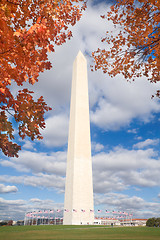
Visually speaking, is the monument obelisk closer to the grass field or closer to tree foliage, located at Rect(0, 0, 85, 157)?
the grass field

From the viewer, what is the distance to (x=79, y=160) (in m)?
25.6

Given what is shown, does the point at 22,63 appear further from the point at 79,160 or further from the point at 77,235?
the point at 79,160

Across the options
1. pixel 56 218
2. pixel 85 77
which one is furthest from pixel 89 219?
pixel 85 77

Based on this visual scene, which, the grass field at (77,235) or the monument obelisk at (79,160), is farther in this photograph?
the monument obelisk at (79,160)

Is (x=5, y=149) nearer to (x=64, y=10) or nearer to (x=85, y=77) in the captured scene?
(x=64, y=10)

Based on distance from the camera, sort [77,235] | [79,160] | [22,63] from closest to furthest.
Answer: [22,63]
[77,235]
[79,160]

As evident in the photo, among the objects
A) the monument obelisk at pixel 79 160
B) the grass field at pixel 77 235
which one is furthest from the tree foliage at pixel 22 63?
the monument obelisk at pixel 79 160

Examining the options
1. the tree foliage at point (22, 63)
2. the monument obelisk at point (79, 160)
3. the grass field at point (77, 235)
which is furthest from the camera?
the monument obelisk at point (79, 160)

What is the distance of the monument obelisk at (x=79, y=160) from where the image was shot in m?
24.0

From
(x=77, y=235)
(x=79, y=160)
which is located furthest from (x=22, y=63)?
(x=79, y=160)

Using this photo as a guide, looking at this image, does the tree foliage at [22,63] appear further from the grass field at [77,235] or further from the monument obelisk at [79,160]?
the monument obelisk at [79,160]

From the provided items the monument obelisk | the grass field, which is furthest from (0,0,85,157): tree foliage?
the monument obelisk

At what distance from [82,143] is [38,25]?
75.7ft

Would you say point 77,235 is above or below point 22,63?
below
